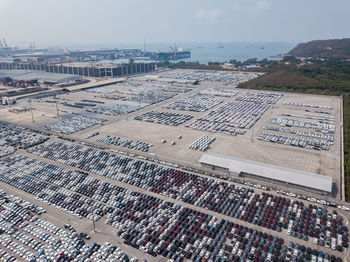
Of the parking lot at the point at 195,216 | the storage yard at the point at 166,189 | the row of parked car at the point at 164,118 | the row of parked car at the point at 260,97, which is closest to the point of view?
the parking lot at the point at 195,216

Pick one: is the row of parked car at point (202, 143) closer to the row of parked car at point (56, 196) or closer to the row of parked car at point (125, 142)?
the row of parked car at point (125, 142)

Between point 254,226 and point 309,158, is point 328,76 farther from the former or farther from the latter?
Answer: point 254,226

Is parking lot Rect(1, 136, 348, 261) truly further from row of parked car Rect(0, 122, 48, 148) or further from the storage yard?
row of parked car Rect(0, 122, 48, 148)

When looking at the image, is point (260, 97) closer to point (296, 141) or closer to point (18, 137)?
point (296, 141)

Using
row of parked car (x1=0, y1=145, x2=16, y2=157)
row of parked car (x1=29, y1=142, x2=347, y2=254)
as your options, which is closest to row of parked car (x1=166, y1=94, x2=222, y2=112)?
row of parked car (x1=29, y1=142, x2=347, y2=254)

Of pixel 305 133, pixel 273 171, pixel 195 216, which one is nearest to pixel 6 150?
pixel 195 216

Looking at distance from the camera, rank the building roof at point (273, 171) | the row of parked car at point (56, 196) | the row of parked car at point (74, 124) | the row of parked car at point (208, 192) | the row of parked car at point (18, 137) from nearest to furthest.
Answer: the row of parked car at point (208, 192) < the row of parked car at point (56, 196) < the building roof at point (273, 171) < the row of parked car at point (18, 137) < the row of parked car at point (74, 124)

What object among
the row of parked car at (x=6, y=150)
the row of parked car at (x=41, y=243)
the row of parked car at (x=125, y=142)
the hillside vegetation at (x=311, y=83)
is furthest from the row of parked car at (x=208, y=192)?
the hillside vegetation at (x=311, y=83)
